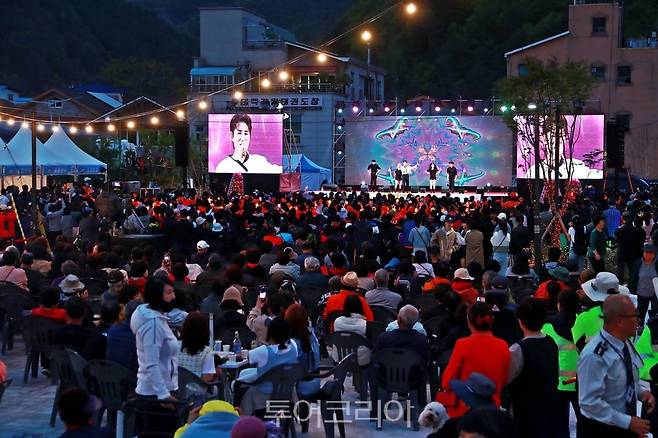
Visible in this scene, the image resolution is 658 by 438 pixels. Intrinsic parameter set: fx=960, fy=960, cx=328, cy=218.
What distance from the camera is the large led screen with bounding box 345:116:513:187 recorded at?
3712cm

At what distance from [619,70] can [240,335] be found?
3986cm

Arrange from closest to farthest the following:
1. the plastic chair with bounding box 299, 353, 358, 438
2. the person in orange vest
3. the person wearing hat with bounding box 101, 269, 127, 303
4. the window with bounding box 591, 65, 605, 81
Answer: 1. the plastic chair with bounding box 299, 353, 358, 438
2. the person wearing hat with bounding box 101, 269, 127, 303
3. the person in orange vest
4. the window with bounding box 591, 65, 605, 81

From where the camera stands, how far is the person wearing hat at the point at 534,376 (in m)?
5.52

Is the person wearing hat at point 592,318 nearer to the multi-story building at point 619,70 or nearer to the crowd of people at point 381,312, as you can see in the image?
the crowd of people at point 381,312

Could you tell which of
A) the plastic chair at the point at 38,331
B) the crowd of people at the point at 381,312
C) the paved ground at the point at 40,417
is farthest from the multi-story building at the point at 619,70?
the plastic chair at the point at 38,331

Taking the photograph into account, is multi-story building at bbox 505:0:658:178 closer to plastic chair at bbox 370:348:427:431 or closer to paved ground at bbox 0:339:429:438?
paved ground at bbox 0:339:429:438

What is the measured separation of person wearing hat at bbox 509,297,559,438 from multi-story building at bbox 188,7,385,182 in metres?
34.1

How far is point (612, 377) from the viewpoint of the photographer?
479 centimetres

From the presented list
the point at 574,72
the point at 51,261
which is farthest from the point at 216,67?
the point at 51,261

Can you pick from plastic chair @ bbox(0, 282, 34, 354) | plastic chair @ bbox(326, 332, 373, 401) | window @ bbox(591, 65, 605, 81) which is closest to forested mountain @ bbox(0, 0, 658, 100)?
window @ bbox(591, 65, 605, 81)

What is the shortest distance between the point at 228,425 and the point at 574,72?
23.1 metres

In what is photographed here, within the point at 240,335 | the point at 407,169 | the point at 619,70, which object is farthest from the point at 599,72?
the point at 240,335

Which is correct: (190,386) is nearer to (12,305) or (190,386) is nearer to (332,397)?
(332,397)

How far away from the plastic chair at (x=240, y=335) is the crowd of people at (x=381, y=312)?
0.04 m
